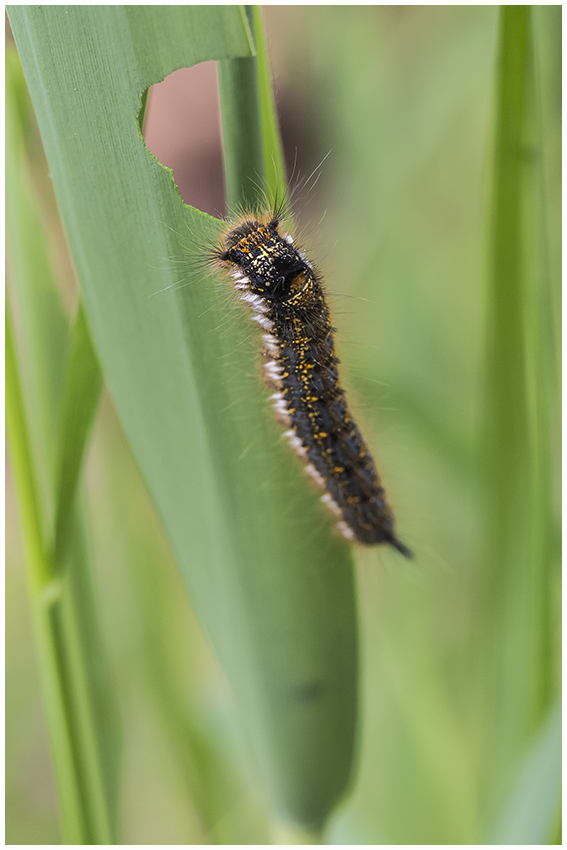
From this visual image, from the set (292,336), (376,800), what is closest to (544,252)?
(292,336)

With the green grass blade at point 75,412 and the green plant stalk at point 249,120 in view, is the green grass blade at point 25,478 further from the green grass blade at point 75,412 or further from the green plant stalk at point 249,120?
the green plant stalk at point 249,120

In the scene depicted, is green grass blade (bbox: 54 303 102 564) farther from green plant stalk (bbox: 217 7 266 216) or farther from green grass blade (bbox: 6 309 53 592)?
green plant stalk (bbox: 217 7 266 216)

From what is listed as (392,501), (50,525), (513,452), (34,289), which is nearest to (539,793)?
(513,452)

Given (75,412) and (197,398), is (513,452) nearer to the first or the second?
(197,398)

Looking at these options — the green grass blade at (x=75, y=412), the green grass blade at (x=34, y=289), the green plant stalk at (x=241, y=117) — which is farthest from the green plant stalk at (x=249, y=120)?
the green grass blade at (x=34, y=289)

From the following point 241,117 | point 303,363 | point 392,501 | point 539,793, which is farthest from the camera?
point 392,501

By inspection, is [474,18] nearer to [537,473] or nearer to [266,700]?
[537,473]

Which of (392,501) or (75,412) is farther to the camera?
(392,501)
